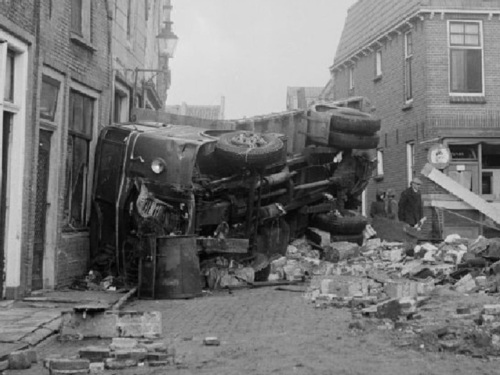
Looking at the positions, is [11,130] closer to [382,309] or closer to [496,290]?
[382,309]

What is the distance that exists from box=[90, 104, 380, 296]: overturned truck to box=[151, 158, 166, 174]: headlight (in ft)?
0.05

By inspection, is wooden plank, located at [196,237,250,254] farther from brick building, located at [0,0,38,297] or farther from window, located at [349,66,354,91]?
window, located at [349,66,354,91]

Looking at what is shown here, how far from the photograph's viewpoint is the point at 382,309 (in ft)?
26.8

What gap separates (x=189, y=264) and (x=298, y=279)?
2890mm

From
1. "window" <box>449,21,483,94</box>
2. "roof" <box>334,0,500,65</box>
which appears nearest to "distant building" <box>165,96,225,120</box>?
"roof" <box>334,0,500,65</box>

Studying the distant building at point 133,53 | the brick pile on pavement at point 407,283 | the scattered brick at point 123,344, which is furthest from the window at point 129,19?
the scattered brick at point 123,344

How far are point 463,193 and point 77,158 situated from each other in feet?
35.7

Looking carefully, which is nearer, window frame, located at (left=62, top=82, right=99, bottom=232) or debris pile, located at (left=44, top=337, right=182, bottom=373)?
debris pile, located at (left=44, top=337, right=182, bottom=373)

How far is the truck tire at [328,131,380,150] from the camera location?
13.9 metres

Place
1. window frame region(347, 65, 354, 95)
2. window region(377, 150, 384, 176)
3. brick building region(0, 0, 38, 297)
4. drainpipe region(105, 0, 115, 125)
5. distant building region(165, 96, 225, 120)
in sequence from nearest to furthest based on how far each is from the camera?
brick building region(0, 0, 38, 297), drainpipe region(105, 0, 115, 125), window region(377, 150, 384, 176), window frame region(347, 65, 354, 95), distant building region(165, 96, 225, 120)

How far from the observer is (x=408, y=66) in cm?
2238

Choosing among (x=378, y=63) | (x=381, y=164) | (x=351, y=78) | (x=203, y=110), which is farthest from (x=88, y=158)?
(x=203, y=110)

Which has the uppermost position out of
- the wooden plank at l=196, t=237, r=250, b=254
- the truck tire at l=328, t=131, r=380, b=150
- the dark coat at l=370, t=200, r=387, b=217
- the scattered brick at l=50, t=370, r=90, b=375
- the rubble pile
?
the truck tire at l=328, t=131, r=380, b=150

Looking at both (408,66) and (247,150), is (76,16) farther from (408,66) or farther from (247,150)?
(408,66)
